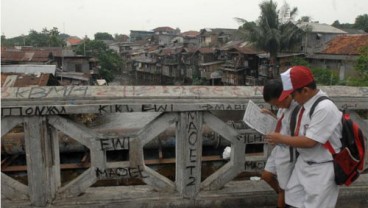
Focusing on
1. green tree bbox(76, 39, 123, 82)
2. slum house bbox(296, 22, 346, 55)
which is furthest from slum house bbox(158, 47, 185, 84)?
slum house bbox(296, 22, 346, 55)

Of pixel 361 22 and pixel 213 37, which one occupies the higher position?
pixel 361 22

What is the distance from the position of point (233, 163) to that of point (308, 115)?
1.00 m

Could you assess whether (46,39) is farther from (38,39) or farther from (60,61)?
(60,61)

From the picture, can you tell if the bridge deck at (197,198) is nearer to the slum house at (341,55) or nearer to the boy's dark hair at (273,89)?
the boy's dark hair at (273,89)

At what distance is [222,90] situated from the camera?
299cm

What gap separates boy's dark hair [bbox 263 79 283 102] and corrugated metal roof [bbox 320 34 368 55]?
26174mm

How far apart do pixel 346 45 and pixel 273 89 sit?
93.7 feet

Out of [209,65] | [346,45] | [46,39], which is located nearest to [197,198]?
[346,45]

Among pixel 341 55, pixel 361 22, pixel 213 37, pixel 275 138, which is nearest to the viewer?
pixel 275 138

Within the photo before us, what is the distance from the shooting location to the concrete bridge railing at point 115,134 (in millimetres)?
2660

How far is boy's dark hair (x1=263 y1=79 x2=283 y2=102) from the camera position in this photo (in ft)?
7.72

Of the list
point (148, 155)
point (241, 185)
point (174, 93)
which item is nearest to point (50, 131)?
point (174, 93)

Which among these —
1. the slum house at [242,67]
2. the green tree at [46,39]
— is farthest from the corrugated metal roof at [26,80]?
the green tree at [46,39]

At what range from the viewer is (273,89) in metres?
2.37
